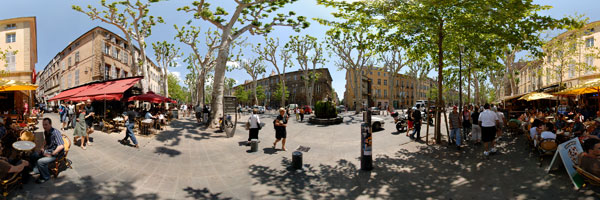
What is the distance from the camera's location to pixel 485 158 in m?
6.73

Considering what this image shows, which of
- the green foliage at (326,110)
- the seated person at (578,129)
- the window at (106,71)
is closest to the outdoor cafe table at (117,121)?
the green foliage at (326,110)

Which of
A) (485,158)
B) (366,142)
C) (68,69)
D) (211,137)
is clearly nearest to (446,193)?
(366,142)

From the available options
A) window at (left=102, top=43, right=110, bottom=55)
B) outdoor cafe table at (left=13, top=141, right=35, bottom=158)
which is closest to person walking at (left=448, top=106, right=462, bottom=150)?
outdoor cafe table at (left=13, top=141, right=35, bottom=158)

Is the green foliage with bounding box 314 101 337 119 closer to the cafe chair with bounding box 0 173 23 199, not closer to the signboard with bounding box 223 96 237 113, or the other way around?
the signboard with bounding box 223 96 237 113

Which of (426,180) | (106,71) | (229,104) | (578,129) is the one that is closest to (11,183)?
(229,104)

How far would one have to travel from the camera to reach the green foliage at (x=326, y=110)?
15977 millimetres

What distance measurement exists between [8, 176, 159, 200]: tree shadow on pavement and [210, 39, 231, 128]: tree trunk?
6471mm

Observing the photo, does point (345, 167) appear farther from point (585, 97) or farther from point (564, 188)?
point (585, 97)

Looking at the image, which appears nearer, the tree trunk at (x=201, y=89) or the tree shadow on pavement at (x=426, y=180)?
the tree shadow on pavement at (x=426, y=180)

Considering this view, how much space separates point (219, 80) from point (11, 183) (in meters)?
7.89

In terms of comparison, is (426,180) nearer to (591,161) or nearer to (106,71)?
(591,161)

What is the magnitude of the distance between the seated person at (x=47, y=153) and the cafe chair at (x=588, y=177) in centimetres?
1003

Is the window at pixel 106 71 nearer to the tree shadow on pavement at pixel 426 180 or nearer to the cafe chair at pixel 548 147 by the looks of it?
the tree shadow on pavement at pixel 426 180

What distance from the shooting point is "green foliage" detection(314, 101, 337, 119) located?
1598cm
